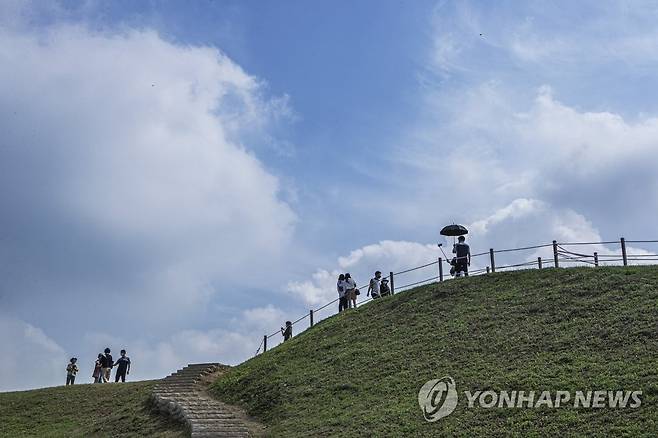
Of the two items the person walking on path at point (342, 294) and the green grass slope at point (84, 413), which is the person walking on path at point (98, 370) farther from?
the person walking on path at point (342, 294)

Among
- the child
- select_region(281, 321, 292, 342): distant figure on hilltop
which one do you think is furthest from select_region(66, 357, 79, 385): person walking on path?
select_region(281, 321, 292, 342): distant figure on hilltop

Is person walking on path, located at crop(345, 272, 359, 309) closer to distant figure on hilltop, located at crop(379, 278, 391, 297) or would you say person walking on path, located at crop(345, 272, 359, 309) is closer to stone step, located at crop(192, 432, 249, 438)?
distant figure on hilltop, located at crop(379, 278, 391, 297)

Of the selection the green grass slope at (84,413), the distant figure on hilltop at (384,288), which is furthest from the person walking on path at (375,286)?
the green grass slope at (84,413)

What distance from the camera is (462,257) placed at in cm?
3312

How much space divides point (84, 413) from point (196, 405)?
6543 mm

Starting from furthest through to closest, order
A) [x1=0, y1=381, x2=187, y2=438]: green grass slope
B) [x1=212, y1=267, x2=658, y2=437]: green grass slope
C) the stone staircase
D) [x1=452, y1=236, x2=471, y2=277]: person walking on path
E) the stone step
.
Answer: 1. [x1=452, y1=236, x2=471, y2=277]: person walking on path
2. [x1=0, y1=381, x2=187, y2=438]: green grass slope
3. the stone staircase
4. the stone step
5. [x1=212, y1=267, x2=658, y2=437]: green grass slope

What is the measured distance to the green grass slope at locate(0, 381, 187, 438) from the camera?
26625mm

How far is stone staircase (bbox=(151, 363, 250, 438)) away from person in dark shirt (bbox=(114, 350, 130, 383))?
4278 mm

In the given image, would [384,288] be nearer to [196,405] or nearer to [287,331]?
[287,331]

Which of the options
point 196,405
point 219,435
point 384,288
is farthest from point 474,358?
point 384,288

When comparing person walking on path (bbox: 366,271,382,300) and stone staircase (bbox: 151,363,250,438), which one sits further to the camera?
person walking on path (bbox: 366,271,382,300)

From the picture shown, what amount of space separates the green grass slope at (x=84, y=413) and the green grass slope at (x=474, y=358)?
3.10m

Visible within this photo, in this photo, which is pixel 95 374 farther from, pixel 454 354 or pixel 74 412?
pixel 454 354

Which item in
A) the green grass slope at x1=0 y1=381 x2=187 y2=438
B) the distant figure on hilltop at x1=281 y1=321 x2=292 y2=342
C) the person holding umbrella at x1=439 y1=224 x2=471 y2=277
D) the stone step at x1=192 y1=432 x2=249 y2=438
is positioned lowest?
the stone step at x1=192 y1=432 x2=249 y2=438
